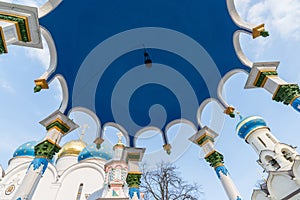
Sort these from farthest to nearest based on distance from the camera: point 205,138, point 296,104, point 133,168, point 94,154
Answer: point 94,154
point 205,138
point 133,168
point 296,104

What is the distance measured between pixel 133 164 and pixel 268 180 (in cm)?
825

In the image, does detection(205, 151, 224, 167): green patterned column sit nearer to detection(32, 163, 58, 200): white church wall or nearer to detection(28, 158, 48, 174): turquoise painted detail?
detection(28, 158, 48, 174): turquoise painted detail

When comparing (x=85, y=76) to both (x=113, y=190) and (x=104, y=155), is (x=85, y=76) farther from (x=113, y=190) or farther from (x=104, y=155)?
(x=104, y=155)

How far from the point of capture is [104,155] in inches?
694

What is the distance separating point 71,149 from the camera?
65.7 feet

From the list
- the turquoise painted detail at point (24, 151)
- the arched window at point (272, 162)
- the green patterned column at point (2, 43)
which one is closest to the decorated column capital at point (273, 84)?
the green patterned column at point (2, 43)

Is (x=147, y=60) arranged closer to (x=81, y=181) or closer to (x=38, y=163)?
(x=38, y=163)

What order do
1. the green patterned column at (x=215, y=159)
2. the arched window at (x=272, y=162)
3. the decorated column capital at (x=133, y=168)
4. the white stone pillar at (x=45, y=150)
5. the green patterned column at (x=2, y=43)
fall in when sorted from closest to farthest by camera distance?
1. the green patterned column at (x=2, y=43)
2. the white stone pillar at (x=45, y=150)
3. the green patterned column at (x=215, y=159)
4. the decorated column capital at (x=133, y=168)
5. the arched window at (x=272, y=162)

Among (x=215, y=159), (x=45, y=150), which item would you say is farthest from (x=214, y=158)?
(x=45, y=150)

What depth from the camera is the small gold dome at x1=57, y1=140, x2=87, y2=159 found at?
65.1ft

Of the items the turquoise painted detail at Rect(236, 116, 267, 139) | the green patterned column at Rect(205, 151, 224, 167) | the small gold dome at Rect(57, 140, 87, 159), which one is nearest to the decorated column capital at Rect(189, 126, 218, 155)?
the green patterned column at Rect(205, 151, 224, 167)

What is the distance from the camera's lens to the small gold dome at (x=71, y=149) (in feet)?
65.1

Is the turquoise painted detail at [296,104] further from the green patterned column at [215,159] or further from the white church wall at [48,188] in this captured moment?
the white church wall at [48,188]

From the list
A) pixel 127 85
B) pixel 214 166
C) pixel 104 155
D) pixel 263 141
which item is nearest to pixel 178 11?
pixel 127 85
